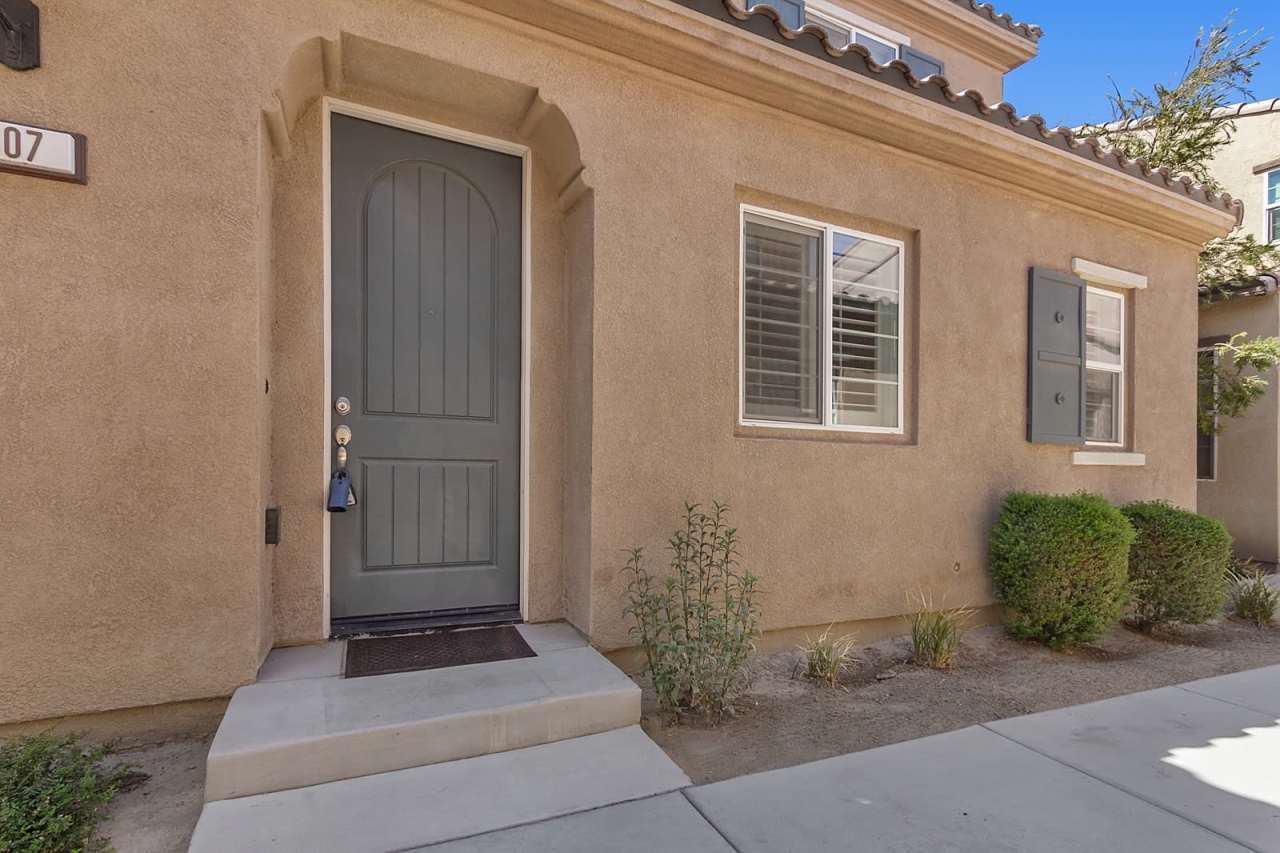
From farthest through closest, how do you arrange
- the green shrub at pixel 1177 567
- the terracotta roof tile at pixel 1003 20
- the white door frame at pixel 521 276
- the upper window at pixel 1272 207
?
the upper window at pixel 1272 207 → the terracotta roof tile at pixel 1003 20 → the green shrub at pixel 1177 567 → the white door frame at pixel 521 276

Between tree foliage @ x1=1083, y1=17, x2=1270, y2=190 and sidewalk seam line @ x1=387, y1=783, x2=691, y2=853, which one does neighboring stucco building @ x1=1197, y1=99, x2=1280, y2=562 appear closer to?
tree foliage @ x1=1083, y1=17, x2=1270, y2=190

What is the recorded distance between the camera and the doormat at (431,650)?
3162 mm

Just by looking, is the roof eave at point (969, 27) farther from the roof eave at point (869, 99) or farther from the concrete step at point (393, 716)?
the concrete step at point (393, 716)

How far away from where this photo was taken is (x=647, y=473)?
3801 millimetres

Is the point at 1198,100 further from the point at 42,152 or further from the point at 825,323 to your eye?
the point at 42,152

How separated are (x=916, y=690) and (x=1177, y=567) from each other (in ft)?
9.51

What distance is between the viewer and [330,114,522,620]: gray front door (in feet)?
11.6

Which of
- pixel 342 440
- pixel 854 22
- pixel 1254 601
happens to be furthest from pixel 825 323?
pixel 1254 601

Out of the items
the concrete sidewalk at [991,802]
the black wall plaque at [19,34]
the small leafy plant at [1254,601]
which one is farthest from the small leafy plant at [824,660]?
the black wall plaque at [19,34]

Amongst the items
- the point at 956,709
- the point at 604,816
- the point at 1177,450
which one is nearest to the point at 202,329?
the point at 604,816

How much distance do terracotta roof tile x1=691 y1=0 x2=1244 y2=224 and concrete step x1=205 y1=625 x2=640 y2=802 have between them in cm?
379

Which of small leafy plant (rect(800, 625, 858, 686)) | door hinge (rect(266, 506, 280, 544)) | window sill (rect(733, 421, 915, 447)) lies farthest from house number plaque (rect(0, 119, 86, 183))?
small leafy plant (rect(800, 625, 858, 686))

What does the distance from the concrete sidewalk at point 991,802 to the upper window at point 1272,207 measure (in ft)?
33.8

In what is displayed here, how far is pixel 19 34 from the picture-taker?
8.39ft
